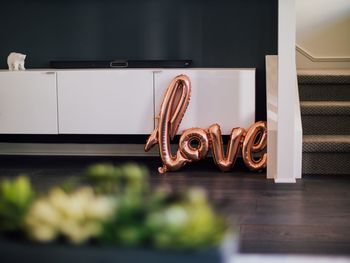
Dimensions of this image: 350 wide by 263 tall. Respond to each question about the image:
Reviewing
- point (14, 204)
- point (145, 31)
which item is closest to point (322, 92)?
point (145, 31)

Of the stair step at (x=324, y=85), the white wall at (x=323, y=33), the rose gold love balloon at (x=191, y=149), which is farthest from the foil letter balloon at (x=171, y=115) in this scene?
the white wall at (x=323, y=33)

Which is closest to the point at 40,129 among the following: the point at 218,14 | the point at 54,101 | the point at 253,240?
the point at 54,101

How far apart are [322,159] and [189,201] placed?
3.97 metres

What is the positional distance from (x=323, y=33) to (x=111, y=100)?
1926 millimetres

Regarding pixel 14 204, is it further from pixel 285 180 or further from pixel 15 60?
pixel 15 60

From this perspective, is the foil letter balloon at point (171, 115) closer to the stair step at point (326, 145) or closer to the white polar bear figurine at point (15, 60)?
the stair step at point (326, 145)

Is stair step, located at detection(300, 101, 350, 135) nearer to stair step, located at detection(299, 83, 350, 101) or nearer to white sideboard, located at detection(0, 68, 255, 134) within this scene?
stair step, located at detection(299, 83, 350, 101)

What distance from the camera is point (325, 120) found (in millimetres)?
4812

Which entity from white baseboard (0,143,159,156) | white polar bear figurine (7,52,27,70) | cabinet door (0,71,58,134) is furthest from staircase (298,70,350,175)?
white polar bear figurine (7,52,27,70)

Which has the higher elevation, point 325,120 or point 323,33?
point 323,33

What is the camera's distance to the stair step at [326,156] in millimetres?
4434

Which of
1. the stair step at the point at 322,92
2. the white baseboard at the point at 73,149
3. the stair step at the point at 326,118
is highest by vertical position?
the stair step at the point at 322,92

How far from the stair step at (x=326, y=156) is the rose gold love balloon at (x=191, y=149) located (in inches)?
27.9

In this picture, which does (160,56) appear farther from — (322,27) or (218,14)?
(322,27)
